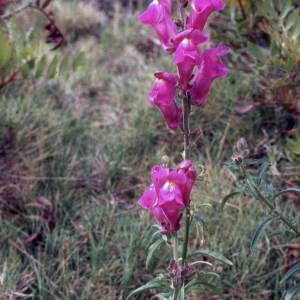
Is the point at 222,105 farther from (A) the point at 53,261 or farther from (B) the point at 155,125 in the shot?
(A) the point at 53,261

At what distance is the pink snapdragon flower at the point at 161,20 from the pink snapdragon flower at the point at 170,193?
47 cm

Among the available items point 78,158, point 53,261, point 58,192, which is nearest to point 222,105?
point 78,158

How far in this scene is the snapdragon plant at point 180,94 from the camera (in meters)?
1.76

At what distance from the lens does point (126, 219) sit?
2.99 metres

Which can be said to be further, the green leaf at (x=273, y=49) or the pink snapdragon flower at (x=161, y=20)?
the green leaf at (x=273, y=49)

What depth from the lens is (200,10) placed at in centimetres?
176

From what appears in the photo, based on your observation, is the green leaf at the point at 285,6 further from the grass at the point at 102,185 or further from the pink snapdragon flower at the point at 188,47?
the pink snapdragon flower at the point at 188,47

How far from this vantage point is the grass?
2678 millimetres

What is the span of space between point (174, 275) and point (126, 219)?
3.72 ft

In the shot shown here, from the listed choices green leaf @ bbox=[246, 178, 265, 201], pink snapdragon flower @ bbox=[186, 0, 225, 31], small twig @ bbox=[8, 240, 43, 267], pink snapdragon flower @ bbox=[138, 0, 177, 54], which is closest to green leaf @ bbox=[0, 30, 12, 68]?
small twig @ bbox=[8, 240, 43, 267]

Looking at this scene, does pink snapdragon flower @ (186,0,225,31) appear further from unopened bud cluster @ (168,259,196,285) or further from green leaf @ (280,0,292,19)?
green leaf @ (280,0,292,19)

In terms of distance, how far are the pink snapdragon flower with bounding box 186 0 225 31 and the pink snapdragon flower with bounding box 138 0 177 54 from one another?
8 cm

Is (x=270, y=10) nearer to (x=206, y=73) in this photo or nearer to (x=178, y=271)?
(x=206, y=73)

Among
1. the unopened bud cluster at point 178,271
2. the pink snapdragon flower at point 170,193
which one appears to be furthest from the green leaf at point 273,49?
the unopened bud cluster at point 178,271
